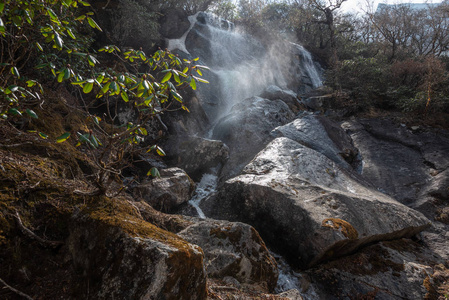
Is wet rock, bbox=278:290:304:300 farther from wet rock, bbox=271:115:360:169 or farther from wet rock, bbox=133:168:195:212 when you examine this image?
wet rock, bbox=271:115:360:169

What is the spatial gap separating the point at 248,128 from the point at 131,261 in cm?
697

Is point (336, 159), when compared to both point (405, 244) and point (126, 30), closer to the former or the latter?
point (405, 244)

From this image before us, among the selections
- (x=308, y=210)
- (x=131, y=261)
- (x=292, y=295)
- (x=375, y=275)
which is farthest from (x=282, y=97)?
(x=131, y=261)

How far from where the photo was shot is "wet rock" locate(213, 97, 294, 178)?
711 centimetres

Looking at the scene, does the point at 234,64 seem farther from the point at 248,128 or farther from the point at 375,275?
the point at 375,275

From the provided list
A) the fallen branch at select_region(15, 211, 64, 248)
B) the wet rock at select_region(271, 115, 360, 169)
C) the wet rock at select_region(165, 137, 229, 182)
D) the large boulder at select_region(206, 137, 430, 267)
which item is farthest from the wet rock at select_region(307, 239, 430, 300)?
the wet rock at select_region(165, 137, 229, 182)

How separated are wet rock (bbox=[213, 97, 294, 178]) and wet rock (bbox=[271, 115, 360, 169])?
67 centimetres

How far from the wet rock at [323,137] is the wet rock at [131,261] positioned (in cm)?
642

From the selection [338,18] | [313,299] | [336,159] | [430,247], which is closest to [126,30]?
[336,159]

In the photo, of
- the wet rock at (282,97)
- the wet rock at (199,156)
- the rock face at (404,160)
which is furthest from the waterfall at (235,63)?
the rock face at (404,160)

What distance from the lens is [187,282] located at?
1.67 metres

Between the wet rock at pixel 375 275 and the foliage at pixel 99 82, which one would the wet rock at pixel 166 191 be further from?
the wet rock at pixel 375 275

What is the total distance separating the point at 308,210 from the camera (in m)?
3.90

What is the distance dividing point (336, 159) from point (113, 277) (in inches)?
281
